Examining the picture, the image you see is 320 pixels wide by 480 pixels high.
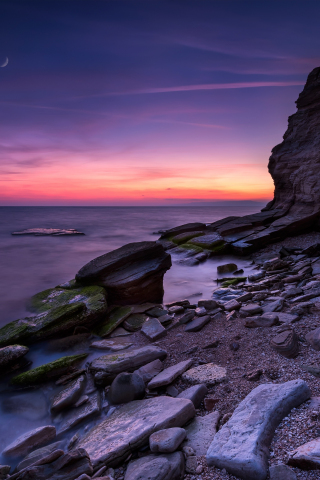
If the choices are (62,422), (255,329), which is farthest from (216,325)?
(62,422)

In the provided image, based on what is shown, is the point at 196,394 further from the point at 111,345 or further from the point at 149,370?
the point at 111,345

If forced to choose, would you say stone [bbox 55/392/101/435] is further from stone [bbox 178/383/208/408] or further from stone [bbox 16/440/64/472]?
stone [bbox 178/383/208/408]

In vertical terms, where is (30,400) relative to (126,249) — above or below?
below

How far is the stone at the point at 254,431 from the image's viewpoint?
221 centimetres

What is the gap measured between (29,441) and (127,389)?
4.46ft

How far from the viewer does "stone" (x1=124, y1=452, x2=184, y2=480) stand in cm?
249

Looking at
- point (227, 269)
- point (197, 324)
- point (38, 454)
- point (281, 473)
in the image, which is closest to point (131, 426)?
point (38, 454)

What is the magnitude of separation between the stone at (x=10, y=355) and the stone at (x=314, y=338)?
5.06 m

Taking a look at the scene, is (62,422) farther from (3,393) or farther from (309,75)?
(309,75)

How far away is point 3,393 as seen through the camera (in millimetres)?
5070

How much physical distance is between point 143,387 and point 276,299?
363 cm

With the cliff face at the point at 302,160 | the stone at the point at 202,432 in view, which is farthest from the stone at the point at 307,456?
the cliff face at the point at 302,160

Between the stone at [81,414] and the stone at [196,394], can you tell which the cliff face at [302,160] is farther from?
the stone at [81,414]

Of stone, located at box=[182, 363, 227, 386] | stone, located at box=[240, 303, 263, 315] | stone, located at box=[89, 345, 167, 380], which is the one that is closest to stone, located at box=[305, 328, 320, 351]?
stone, located at box=[182, 363, 227, 386]
